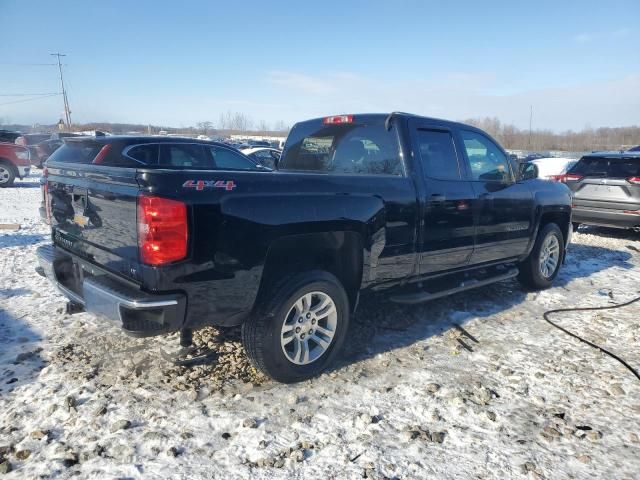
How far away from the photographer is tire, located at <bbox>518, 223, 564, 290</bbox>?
5.72 m

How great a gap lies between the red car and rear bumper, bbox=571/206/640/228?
1570 cm

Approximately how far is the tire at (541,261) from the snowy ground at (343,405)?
3.24 feet

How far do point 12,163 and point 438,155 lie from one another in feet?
49.6

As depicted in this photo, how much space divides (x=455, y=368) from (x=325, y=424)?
133 cm

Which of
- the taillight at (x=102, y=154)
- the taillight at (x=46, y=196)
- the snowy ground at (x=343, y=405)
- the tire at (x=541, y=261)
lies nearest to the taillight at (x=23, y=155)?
the taillight at (x=102, y=154)

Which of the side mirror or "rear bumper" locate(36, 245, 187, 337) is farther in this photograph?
the side mirror

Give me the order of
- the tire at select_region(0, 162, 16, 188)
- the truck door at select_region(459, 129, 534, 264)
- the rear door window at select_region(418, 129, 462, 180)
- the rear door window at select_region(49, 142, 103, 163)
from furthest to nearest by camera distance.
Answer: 1. the tire at select_region(0, 162, 16, 188)
2. the rear door window at select_region(49, 142, 103, 163)
3. the truck door at select_region(459, 129, 534, 264)
4. the rear door window at select_region(418, 129, 462, 180)

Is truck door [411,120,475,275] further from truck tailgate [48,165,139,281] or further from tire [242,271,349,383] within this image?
truck tailgate [48,165,139,281]

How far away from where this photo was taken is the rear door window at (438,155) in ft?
13.8

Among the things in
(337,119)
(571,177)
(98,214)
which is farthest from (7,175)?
(571,177)

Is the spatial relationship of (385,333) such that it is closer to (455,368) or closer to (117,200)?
(455,368)

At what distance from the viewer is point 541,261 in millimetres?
5824

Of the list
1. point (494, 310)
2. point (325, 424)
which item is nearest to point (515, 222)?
point (494, 310)

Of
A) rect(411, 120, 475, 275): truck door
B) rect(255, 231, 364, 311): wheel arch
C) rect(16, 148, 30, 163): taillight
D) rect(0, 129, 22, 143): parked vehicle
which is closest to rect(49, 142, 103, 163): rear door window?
rect(255, 231, 364, 311): wheel arch
